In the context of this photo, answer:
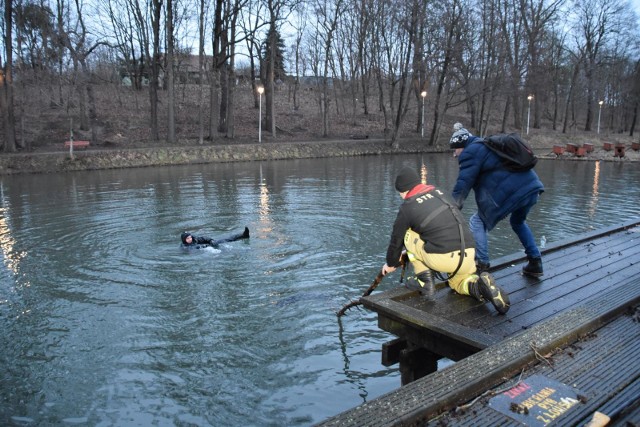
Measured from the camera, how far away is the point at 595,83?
158 feet

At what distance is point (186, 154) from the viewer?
93.9ft

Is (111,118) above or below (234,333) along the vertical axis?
above

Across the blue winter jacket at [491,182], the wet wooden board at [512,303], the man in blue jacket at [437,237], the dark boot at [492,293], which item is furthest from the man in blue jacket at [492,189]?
the dark boot at [492,293]

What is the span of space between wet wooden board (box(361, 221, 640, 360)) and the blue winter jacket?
32.8 inches

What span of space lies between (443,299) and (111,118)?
34.6 meters

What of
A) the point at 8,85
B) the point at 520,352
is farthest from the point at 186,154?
the point at 520,352

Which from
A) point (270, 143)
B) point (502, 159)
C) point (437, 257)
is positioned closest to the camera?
point (437, 257)

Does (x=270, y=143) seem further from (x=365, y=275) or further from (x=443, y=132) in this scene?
(x=365, y=275)

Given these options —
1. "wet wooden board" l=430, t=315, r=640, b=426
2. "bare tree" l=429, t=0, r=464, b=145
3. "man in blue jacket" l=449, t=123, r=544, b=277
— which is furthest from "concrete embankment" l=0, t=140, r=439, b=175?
"wet wooden board" l=430, t=315, r=640, b=426

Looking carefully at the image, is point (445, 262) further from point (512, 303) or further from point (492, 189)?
point (492, 189)

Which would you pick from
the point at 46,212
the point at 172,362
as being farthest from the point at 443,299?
the point at 46,212

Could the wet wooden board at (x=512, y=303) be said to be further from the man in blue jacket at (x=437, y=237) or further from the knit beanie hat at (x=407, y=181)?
the knit beanie hat at (x=407, y=181)

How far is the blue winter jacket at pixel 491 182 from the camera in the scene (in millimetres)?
5551

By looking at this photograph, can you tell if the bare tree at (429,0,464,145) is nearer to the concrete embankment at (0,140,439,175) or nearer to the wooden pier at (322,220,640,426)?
the concrete embankment at (0,140,439,175)
